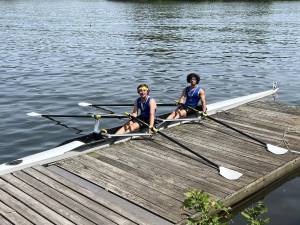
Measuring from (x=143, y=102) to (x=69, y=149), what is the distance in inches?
132

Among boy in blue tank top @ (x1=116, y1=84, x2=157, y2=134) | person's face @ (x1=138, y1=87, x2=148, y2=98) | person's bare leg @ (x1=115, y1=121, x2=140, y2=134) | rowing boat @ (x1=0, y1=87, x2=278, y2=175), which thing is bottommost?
rowing boat @ (x1=0, y1=87, x2=278, y2=175)

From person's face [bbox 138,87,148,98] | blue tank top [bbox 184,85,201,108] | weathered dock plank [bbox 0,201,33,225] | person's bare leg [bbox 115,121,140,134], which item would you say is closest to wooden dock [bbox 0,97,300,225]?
weathered dock plank [bbox 0,201,33,225]

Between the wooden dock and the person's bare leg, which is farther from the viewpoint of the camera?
the person's bare leg

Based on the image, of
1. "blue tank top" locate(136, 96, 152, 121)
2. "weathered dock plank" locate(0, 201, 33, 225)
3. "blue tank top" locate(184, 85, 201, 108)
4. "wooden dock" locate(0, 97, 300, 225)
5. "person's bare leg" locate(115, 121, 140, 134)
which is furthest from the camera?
"blue tank top" locate(184, 85, 201, 108)

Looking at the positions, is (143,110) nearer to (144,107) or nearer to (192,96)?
(144,107)

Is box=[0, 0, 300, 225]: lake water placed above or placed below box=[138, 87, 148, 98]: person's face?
below

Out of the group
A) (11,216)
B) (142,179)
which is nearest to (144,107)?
(142,179)

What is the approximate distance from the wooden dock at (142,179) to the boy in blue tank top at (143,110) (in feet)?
2.15

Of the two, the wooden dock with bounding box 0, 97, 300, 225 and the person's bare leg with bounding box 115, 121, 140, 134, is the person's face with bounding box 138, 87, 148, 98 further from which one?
the wooden dock with bounding box 0, 97, 300, 225

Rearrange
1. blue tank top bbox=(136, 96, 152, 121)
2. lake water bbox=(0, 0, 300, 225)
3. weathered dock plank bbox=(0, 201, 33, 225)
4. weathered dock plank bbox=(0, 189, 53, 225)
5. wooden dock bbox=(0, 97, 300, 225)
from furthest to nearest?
1. lake water bbox=(0, 0, 300, 225)
2. blue tank top bbox=(136, 96, 152, 121)
3. wooden dock bbox=(0, 97, 300, 225)
4. weathered dock plank bbox=(0, 189, 53, 225)
5. weathered dock plank bbox=(0, 201, 33, 225)

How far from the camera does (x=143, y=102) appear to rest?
1487 cm

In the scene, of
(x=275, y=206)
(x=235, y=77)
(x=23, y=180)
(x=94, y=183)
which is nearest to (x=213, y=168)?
(x=275, y=206)

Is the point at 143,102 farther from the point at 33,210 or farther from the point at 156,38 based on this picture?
the point at 156,38

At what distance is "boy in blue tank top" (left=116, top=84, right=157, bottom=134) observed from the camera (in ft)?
47.0
